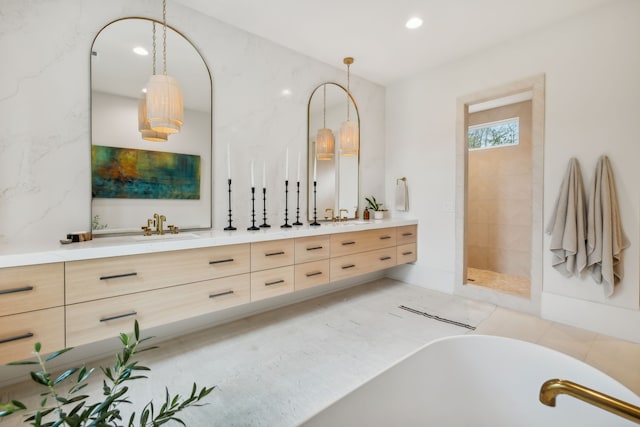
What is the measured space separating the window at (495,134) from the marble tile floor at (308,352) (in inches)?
99.5

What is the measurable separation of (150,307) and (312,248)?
133 cm

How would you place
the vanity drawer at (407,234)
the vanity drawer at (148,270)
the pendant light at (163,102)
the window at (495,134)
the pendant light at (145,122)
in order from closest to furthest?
the vanity drawer at (148,270) → the pendant light at (163,102) → the pendant light at (145,122) → the vanity drawer at (407,234) → the window at (495,134)

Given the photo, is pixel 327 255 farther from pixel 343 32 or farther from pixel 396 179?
pixel 343 32

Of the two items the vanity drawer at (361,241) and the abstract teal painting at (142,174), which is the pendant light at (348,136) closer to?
the vanity drawer at (361,241)

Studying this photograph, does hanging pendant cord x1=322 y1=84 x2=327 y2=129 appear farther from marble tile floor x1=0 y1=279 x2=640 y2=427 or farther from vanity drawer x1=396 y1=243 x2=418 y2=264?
marble tile floor x1=0 y1=279 x2=640 y2=427

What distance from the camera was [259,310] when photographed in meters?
2.98

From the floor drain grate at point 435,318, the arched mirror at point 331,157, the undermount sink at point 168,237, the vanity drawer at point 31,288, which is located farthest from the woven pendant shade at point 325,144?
the vanity drawer at point 31,288

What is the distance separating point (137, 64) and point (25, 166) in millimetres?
1026

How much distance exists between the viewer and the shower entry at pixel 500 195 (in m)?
4.29

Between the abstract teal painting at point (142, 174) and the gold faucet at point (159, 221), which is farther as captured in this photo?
the gold faucet at point (159, 221)

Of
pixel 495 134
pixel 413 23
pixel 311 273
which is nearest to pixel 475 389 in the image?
pixel 311 273

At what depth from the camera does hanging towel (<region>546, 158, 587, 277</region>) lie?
260 centimetres

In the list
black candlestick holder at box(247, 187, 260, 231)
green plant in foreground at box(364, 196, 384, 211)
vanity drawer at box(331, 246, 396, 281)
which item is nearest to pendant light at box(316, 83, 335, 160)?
green plant in foreground at box(364, 196, 384, 211)

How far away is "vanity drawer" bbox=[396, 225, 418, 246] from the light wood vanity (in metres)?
1.11
